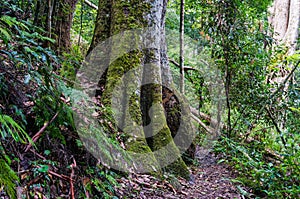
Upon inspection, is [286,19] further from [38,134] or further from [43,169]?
[43,169]

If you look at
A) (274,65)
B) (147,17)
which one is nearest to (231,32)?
(274,65)

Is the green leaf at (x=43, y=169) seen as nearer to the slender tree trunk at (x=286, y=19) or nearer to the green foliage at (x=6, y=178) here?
the green foliage at (x=6, y=178)

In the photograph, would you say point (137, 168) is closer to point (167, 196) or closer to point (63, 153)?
point (167, 196)

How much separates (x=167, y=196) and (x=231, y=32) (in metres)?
3.87

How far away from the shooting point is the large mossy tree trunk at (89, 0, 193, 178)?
12.5 ft

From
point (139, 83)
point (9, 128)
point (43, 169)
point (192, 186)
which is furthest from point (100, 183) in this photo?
point (192, 186)

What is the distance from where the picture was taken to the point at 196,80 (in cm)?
Answer: 847

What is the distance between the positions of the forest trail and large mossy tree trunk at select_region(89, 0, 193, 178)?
30cm

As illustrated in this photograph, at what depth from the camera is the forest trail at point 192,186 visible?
3000 mm

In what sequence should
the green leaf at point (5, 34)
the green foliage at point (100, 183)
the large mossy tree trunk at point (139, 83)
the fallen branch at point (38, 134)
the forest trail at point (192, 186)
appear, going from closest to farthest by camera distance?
the green leaf at point (5, 34) → the fallen branch at point (38, 134) → the green foliage at point (100, 183) → the forest trail at point (192, 186) → the large mossy tree trunk at point (139, 83)

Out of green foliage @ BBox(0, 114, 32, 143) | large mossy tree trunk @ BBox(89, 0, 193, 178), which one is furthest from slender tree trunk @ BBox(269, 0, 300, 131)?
green foliage @ BBox(0, 114, 32, 143)

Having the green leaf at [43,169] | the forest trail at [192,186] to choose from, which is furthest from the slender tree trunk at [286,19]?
the green leaf at [43,169]

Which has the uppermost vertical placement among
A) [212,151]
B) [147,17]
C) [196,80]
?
[147,17]

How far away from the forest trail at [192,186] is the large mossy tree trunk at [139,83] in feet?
0.97
